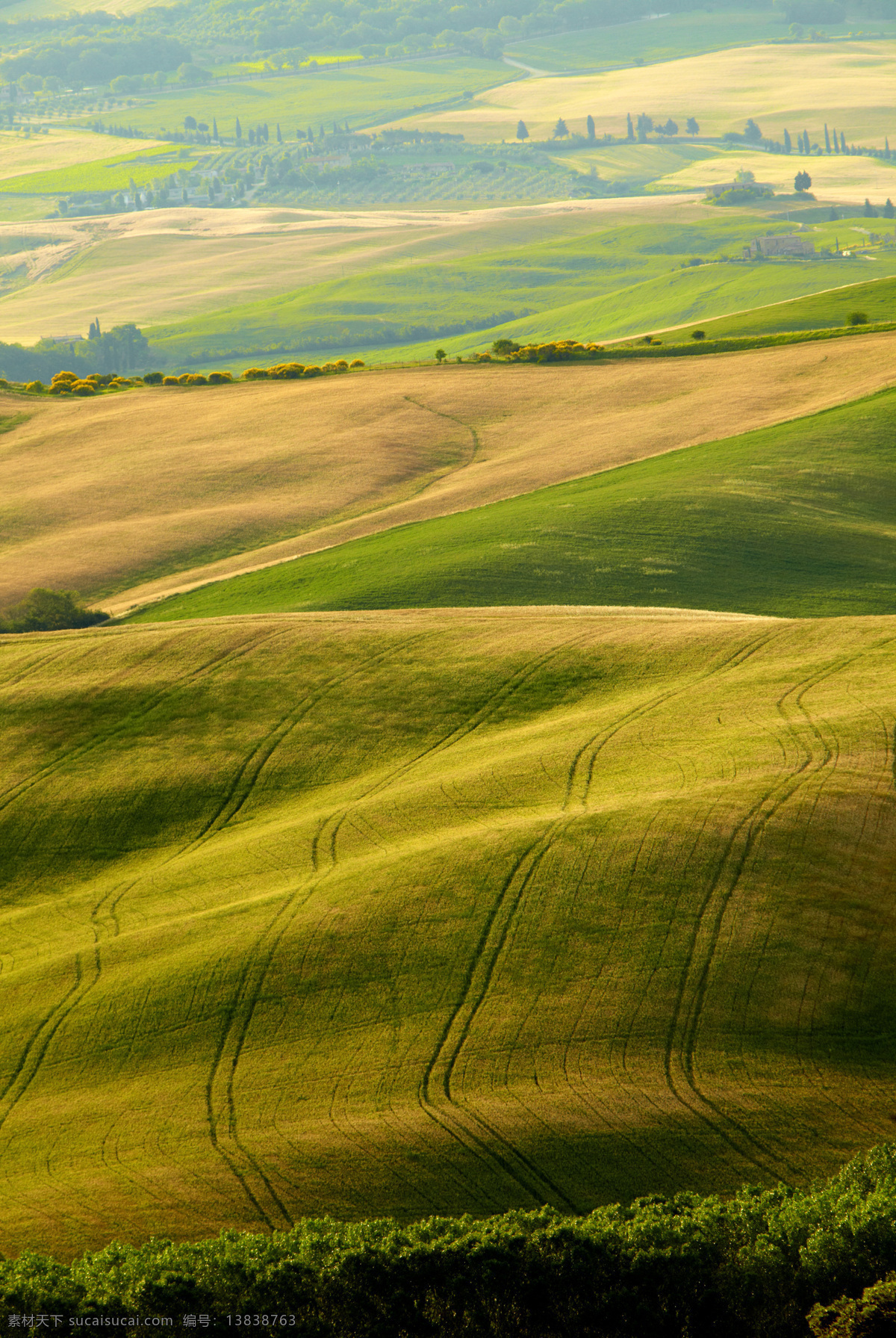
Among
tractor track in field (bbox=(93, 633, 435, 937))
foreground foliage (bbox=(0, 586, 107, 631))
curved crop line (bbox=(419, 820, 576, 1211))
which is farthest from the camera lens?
foreground foliage (bbox=(0, 586, 107, 631))

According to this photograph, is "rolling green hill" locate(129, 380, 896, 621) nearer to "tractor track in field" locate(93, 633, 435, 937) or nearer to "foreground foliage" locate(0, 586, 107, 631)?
"foreground foliage" locate(0, 586, 107, 631)

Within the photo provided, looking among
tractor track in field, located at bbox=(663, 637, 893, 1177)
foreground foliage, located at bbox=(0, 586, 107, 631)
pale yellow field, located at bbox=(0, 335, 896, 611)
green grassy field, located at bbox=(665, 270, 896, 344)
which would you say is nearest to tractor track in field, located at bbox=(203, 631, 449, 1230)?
tractor track in field, located at bbox=(663, 637, 893, 1177)

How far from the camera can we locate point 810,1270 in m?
18.9

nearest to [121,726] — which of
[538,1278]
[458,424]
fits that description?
[538,1278]

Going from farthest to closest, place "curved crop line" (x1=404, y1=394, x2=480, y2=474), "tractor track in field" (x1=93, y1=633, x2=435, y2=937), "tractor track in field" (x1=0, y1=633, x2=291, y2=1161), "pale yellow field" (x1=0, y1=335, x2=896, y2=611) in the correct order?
"curved crop line" (x1=404, y1=394, x2=480, y2=474), "pale yellow field" (x1=0, y1=335, x2=896, y2=611), "tractor track in field" (x1=93, y1=633, x2=435, y2=937), "tractor track in field" (x1=0, y1=633, x2=291, y2=1161)

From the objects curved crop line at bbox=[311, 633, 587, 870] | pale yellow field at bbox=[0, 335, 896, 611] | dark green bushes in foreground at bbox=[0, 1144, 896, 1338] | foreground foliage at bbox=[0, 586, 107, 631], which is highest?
pale yellow field at bbox=[0, 335, 896, 611]

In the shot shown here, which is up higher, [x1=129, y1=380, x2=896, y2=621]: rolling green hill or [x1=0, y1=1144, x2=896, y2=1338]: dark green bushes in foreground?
[x1=129, y1=380, x2=896, y2=621]: rolling green hill

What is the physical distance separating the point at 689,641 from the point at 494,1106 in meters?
24.9

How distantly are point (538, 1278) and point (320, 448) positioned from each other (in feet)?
244

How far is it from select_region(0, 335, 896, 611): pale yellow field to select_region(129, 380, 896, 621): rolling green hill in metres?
4.68

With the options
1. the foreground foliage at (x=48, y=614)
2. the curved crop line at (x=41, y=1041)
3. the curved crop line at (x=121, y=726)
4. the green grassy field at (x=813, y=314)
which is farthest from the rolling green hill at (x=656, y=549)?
the green grassy field at (x=813, y=314)

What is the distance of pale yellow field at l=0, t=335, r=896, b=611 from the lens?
7288 centimetres

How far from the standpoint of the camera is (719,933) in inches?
1089

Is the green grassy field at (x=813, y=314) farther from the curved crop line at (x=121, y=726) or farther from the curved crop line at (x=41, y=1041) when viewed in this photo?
the curved crop line at (x=41, y=1041)
